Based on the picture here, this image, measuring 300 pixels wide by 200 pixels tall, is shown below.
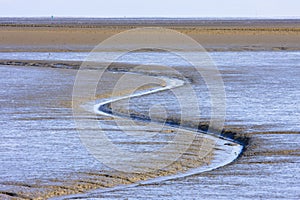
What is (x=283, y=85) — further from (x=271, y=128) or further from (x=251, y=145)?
(x=251, y=145)

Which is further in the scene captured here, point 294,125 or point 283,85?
point 283,85

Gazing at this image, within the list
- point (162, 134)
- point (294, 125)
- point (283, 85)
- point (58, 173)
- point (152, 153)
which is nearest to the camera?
point (58, 173)

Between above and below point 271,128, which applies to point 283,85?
below


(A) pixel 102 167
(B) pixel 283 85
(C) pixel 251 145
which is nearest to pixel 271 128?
(C) pixel 251 145

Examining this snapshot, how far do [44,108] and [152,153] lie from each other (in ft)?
16.3

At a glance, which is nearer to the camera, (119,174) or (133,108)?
(119,174)

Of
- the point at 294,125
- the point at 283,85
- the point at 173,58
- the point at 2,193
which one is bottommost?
the point at 173,58

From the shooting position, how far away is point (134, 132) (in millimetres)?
12438

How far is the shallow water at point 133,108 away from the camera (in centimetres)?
922

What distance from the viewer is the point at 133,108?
15.2m

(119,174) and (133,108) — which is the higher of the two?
(119,174)

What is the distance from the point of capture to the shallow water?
9.22 metres

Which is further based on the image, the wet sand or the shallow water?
the shallow water

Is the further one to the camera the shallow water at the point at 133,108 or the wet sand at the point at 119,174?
the shallow water at the point at 133,108
